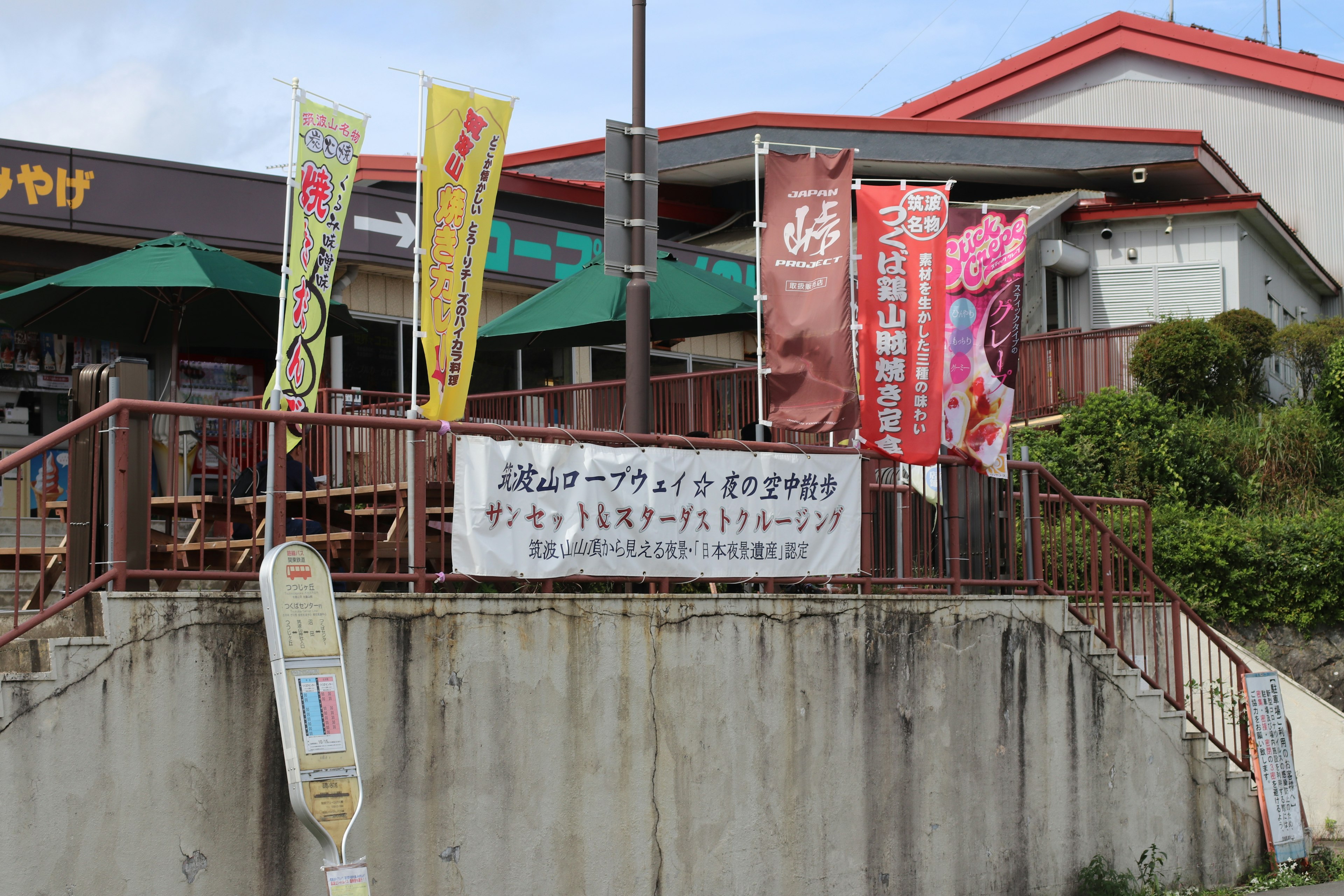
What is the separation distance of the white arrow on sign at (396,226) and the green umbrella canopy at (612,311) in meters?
2.69

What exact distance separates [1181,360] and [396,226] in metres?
10.8

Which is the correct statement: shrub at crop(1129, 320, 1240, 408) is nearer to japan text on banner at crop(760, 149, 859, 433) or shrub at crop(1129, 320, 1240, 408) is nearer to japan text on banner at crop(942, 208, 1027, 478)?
japan text on banner at crop(942, 208, 1027, 478)

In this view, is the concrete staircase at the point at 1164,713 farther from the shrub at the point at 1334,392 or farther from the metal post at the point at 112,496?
the shrub at the point at 1334,392

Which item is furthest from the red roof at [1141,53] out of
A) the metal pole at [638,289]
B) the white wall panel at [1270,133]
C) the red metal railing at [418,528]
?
the metal pole at [638,289]

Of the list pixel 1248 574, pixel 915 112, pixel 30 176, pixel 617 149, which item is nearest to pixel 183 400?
pixel 30 176

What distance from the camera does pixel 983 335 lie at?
389 inches

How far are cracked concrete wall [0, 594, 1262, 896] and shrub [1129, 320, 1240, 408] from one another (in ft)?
26.8

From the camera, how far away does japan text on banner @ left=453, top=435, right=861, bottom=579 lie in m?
7.30

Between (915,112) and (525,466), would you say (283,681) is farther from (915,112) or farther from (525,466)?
(915,112)

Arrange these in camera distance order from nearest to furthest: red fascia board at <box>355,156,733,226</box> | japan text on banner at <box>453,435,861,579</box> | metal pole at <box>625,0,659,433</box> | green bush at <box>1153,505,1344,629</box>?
japan text on banner at <box>453,435,861,579</box> → metal pole at <box>625,0,659,433</box> → green bush at <box>1153,505,1344,629</box> → red fascia board at <box>355,156,733,226</box>

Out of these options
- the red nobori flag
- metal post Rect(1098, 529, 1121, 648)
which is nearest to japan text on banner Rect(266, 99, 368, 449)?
the red nobori flag

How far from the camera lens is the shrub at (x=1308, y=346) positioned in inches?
787

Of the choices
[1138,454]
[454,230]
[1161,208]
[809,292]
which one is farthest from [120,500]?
[1161,208]

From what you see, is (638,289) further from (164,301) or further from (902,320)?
(164,301)
